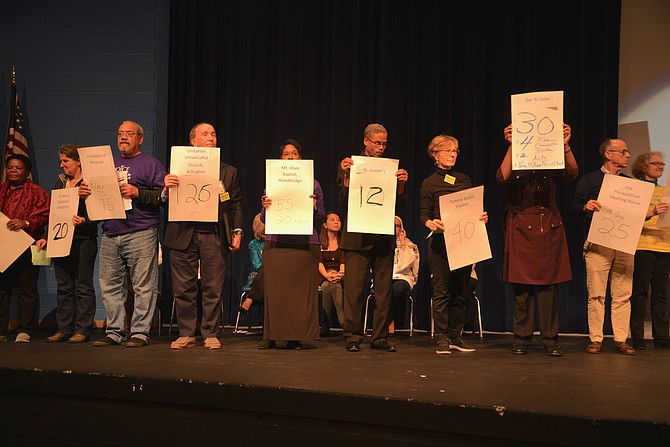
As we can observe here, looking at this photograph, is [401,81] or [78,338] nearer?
[78,338]

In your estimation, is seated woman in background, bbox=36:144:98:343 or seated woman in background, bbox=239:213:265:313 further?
seated woman in background, bbox=239:213:265:313

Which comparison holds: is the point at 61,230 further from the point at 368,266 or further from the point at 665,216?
the point at 665,216

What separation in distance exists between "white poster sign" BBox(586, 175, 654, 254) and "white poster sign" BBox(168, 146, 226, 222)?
8.49ft

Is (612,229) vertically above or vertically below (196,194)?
below

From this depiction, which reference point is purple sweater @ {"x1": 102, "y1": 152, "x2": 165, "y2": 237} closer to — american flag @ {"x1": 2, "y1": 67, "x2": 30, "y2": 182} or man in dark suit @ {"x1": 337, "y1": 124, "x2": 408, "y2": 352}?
man in dark suit @ {"x1": 337, "y1": 124, "x2": 408, "y2": 352}

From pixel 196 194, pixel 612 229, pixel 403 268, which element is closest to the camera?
pixel 196 194

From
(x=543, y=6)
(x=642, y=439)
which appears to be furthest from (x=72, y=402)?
(x=543, y=6)

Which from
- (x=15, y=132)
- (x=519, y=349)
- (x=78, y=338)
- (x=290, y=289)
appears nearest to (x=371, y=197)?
(x=290, y=289)

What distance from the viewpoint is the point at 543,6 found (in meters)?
6.68

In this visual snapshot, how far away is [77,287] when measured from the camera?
498cm

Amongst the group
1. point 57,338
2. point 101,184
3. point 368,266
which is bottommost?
point 57,338

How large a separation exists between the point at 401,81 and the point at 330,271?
2113 mm

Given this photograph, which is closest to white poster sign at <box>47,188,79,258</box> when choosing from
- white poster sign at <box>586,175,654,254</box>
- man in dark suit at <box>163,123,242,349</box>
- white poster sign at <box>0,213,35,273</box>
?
white poster sign at <box>0,213,35,273</box>

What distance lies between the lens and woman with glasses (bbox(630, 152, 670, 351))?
16.8ft
